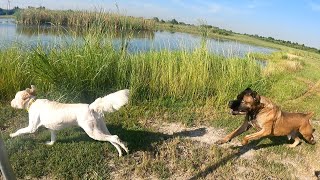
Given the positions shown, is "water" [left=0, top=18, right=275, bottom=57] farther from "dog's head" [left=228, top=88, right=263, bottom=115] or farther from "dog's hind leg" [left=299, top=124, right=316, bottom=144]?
"dog's hind leg" [left=299, top=124, right=316, bottom=144]

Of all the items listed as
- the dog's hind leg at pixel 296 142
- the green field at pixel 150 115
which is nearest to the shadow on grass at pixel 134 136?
the green field at pixel 150 115

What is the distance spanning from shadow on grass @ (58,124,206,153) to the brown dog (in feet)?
3.10

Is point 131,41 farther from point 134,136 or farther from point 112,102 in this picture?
point 112,102

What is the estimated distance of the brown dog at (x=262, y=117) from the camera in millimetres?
6109

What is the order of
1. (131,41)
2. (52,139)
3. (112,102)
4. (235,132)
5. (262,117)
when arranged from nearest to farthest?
(112,102), (52,139), (262,117), (235,132), (131,41)

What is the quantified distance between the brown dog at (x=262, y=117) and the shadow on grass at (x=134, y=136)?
95cm

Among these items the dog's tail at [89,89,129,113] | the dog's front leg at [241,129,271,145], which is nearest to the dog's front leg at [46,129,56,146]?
the dog's tail at [89,89,129,113]

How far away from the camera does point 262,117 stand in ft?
20.4

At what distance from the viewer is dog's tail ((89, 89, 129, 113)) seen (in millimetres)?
4828

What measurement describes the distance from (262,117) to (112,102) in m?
2.90

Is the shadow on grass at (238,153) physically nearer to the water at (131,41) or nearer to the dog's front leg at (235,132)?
the dog's front leg at (235,132)

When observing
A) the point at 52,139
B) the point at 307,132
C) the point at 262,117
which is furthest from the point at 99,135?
the point at 307,132

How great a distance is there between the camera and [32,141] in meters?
5.71

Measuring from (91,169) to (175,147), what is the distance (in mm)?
1625
